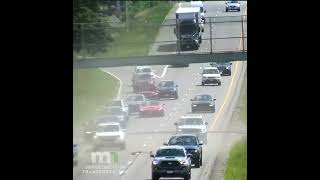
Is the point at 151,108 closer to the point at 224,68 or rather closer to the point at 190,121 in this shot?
the point at 190,121

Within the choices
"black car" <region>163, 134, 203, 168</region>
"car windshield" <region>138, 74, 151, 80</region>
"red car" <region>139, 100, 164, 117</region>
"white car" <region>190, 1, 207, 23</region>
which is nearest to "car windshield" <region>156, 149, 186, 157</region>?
"black car" <region>163, 134, 203, 168</region>

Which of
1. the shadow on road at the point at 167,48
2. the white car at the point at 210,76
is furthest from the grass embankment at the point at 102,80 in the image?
the white car at the point at 210,76

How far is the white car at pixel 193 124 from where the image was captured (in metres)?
6.03

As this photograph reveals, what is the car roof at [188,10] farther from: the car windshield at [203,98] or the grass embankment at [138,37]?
the car windshield at [203,98]

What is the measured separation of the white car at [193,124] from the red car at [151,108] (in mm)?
191

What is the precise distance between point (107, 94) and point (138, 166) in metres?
0.77

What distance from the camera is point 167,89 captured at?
6246 millimetres

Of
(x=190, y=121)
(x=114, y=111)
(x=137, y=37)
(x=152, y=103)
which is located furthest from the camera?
(x=137, y=37)

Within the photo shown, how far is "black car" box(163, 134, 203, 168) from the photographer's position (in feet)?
19.1

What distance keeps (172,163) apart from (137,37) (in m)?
1.53
